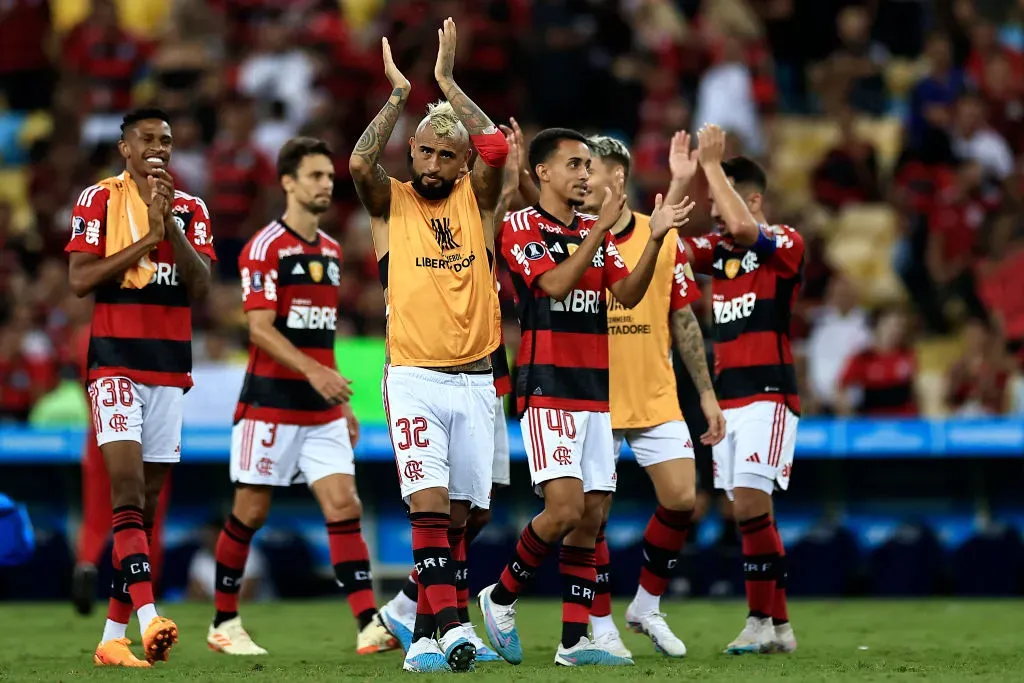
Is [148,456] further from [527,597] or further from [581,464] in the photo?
[527,597]

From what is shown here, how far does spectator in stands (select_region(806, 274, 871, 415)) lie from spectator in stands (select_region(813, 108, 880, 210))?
2.36m

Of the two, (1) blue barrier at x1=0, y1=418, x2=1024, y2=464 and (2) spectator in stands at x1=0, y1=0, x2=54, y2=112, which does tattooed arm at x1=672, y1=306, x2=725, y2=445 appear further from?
(2) spectator in stands at x1=0, y1=0, x2=54, y2=112

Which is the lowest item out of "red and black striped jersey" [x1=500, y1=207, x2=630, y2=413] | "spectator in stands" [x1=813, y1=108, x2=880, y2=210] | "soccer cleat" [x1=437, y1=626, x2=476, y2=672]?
"soccer cleat" [x1=437, y1=626, x2=476, y2=672]

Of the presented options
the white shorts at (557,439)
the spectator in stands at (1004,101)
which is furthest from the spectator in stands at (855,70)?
the white shorts at (557,439)

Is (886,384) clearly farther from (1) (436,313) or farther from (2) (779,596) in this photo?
(1) (436,313)

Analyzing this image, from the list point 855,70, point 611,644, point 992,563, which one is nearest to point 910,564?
point 992,563

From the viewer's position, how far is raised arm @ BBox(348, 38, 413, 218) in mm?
7840

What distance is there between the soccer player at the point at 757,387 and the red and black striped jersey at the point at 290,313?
7.53ft

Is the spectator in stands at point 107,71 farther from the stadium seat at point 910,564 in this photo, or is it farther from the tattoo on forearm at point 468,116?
the tattoo on forearm at point 468,116

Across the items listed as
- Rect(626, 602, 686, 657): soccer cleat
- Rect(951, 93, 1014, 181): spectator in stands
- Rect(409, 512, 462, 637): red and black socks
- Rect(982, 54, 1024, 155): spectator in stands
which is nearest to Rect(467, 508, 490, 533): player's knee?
Rect(626, 602, 686, 657): soccer cleat

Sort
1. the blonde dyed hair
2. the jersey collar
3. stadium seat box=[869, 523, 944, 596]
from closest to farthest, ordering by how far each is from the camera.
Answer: the blonde dyed hair < the jersey collar < stadium seat box=[869, 523, 944, 596]

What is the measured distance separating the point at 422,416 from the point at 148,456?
1.84 m

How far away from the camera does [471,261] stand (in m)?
8.07

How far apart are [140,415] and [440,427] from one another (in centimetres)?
183
